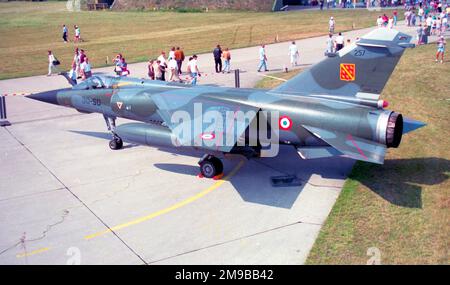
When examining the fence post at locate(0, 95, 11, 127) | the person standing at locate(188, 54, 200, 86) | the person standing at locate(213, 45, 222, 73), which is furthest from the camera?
the person standing at locate(213, 45, 222, 73)

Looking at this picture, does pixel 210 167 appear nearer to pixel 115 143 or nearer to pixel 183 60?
pixel 115 143

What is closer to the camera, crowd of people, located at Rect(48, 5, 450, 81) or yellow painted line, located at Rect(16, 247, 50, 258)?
yellow painted line, located at Rect(16, 247, 50, 258)

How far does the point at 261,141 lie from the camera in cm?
1430

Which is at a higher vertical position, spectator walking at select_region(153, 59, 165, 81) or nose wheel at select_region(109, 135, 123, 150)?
spectator walking at select_region(153, 59, 165, 81)

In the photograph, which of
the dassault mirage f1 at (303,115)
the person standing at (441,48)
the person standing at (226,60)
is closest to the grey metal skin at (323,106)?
the dassault mirage f1 at (303,115)

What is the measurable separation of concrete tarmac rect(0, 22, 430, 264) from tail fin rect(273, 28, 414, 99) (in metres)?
2.72

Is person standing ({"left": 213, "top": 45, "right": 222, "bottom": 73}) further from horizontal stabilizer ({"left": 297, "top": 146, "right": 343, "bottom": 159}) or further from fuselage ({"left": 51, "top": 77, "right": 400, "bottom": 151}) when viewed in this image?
horizontal stabilizer ({"left": 297, "top": 146, "right": 343, "bottom": 159})

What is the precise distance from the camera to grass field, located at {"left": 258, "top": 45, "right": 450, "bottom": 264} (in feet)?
33.1

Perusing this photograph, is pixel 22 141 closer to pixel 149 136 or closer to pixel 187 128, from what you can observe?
pixel 149 136

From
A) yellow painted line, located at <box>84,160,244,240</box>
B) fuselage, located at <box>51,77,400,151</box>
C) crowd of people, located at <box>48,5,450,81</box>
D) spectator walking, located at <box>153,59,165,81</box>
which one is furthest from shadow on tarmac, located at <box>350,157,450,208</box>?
crowd of people, located at <box>48,5,450,81</box>

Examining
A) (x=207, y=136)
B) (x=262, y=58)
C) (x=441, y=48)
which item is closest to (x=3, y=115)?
(x=207, y=136)

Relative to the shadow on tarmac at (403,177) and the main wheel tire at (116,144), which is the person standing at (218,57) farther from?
the shadow on tarmac at (403,177)

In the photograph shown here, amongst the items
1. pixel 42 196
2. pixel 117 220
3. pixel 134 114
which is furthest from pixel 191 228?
pixel 134 114

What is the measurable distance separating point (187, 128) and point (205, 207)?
2243 millimetres
